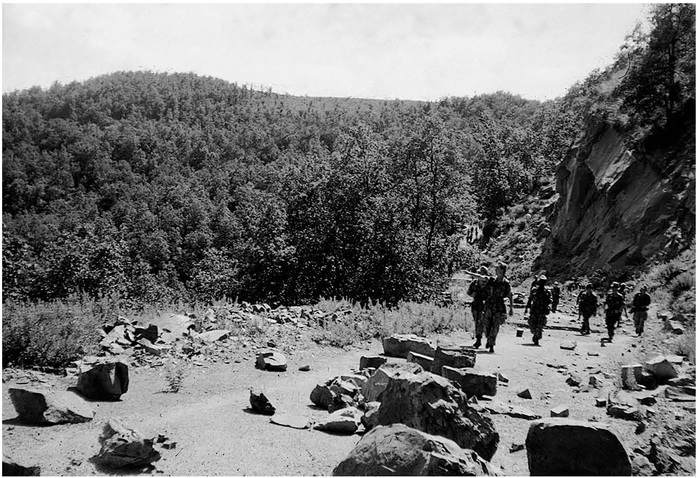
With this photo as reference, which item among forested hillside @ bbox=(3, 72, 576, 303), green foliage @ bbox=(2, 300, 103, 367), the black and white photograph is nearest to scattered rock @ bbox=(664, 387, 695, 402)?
the black and white photograph

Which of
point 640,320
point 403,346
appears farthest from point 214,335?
point 640,320

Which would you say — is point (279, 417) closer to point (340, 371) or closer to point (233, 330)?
point (340, 371)

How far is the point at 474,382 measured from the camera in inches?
308

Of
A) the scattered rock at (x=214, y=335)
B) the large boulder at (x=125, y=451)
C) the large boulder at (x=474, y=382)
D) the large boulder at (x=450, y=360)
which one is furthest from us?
the scattered rock at (x=214, y=335)

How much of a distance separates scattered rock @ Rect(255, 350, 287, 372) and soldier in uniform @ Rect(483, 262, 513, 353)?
200 inches

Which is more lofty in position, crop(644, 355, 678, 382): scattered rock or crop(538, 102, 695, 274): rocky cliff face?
crop(538, 102, 695, 274): rocky cliff face

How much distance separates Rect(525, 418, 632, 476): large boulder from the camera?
15.0 feet

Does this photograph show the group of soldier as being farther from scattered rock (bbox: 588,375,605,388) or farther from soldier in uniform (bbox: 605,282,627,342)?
scattered rock (bbox: 588,375,605,388)

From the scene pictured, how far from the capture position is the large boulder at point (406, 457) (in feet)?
12.9

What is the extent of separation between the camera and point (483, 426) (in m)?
5.52

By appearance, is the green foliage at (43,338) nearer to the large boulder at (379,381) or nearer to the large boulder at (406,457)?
the large boulder at (379,381)

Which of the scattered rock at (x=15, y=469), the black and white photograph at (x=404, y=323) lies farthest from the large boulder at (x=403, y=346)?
the scattered rock at (x=15, y=469)

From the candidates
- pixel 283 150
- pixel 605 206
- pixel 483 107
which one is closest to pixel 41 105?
pixel 283 150

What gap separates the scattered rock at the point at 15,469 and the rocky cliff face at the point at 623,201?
24295mm
